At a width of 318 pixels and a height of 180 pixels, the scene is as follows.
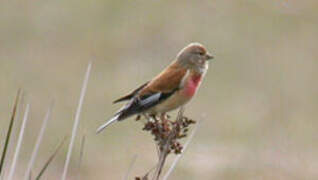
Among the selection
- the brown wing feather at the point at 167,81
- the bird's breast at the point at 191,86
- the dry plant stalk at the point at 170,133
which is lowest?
the bird's breast at the point at 191,86

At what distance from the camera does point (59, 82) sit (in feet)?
63.8

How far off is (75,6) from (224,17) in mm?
2418

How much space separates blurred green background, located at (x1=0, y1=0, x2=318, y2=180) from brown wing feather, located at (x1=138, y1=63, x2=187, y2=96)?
18.1 ft

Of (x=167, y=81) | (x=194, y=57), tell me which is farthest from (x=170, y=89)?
(x=194, y=57)

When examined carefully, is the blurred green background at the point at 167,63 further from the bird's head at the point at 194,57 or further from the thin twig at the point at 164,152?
the thin twig at the point at 164,152

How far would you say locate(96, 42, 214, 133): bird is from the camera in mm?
7637

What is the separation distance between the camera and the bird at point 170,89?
764cm

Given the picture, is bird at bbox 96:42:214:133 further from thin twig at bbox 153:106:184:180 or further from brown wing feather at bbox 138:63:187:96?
thin twig at bbox 153:106:184:180

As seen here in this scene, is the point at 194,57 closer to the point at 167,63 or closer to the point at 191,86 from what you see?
the point at 191,86

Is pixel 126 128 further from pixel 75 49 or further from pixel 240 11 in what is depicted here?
pixel 240 11

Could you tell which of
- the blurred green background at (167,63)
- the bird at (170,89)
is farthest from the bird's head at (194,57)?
the blurred green background at (167,63)

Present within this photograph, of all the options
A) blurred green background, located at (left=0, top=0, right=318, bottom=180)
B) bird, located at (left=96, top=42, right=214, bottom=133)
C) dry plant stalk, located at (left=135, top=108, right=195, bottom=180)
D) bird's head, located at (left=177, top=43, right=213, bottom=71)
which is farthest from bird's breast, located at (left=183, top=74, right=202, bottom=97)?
blurred green background, located at (left=0, top=0, right=318, bottom=180)

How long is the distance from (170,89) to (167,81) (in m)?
0.06

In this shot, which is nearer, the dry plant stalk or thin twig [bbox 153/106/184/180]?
thin twig [bbox 153/106/184/180]
